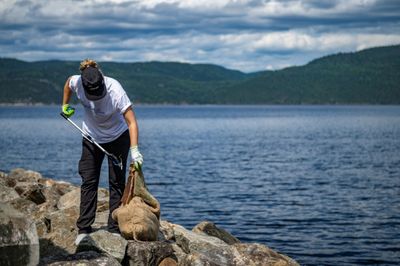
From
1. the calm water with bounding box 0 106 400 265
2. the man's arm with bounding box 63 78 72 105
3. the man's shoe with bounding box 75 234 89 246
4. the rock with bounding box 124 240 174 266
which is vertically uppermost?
the man's arm with bounding box 63 78 72 105

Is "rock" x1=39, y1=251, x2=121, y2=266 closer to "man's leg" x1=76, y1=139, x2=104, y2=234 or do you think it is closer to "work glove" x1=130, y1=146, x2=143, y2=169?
"man's leg" x1=76, y1=139, x2=104, y2=234

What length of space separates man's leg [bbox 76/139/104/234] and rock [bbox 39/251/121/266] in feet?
5.09

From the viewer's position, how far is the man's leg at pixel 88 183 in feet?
33.9

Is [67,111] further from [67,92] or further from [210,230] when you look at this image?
[210,230]

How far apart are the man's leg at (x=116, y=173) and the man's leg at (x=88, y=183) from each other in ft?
0.77

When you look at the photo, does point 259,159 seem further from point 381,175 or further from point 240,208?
point 240,208

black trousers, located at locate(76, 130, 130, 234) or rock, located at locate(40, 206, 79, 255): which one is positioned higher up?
black trousers, located at locate(76, 130, 130, 234)

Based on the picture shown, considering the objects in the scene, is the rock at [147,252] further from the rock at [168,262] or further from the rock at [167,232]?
the rock at [167,232]

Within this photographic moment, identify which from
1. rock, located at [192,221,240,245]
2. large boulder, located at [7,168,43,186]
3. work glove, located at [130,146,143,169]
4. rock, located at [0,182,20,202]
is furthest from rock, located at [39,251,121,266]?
large boulder, located at [7,168,43,186]

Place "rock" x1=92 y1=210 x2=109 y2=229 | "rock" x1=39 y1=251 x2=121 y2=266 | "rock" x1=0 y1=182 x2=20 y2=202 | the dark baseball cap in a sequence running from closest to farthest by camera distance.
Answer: "rock" x1=39 y1=251 x2=121 y2=266 < the dark baseball cap < "rock" x1=92 y1=210 x2=109 y2=229 < "rock" x1=0 y1=182 x2=20 y2=202

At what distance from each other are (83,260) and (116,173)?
91.2 inches

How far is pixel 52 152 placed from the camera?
203ft

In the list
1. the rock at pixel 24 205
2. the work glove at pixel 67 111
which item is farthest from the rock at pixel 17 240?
the rock at pixel 24 205

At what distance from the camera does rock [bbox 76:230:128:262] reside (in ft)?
30.4
